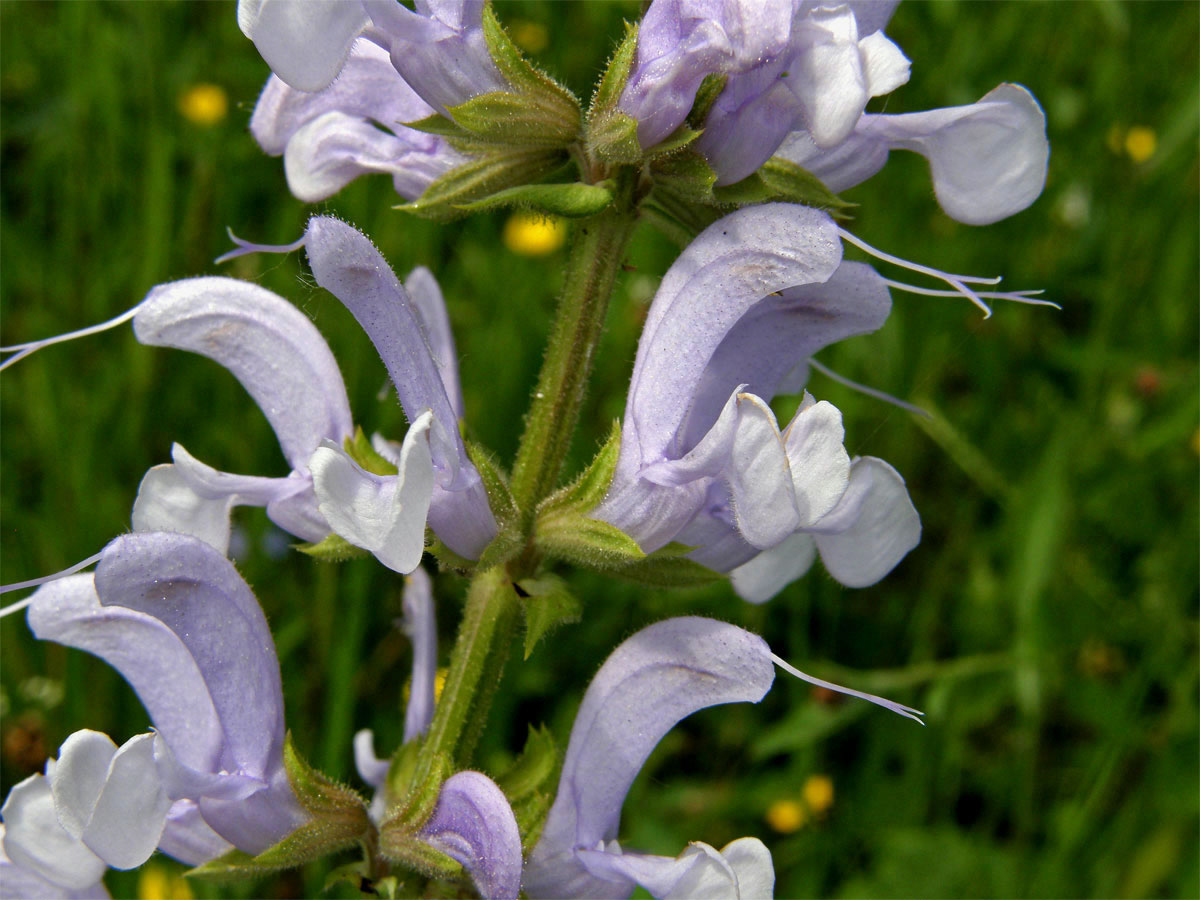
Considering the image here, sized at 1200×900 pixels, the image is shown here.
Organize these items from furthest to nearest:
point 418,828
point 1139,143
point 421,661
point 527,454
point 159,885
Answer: point 1139,143 < point 159,885 < point 421,661 < point 527,454 < point 418,828

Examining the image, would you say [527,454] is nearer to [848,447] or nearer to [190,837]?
[190,837]

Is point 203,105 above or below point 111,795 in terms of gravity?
above

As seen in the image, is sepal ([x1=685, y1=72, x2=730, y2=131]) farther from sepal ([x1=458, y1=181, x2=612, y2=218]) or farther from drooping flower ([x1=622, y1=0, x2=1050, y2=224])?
sepal ([x1=458, y1=181, x2=612, y2=218])

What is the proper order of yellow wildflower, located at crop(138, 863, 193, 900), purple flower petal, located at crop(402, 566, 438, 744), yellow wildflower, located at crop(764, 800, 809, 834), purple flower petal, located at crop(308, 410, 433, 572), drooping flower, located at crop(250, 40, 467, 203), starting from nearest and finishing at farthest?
purple flower petal, located at crop(308, 410, 433, 572), drooping flower, located at crop(250, 40, 467, 203), purple flower petal, located at crop(402, 566, 438, 744), yellow wildflower, located at crop(138, 863, 193, 900), yellow wildflower, located at crop(764, 800, 809, 834)

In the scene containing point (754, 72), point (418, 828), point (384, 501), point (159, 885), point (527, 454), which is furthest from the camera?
point (159, 885)

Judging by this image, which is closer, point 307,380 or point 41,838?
point 41,838

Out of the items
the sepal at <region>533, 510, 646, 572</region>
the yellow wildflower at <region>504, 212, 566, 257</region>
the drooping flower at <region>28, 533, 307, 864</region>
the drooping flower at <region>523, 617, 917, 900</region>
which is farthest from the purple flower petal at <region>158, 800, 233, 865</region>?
the yellow wildflower at <region>504, 212, 566, 257</region>

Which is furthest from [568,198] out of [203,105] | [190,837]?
[203,105]

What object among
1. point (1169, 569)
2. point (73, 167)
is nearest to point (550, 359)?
point (1169, 569)

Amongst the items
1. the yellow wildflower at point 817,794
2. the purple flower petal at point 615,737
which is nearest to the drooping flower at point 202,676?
the purple flower petal at point 615,737
